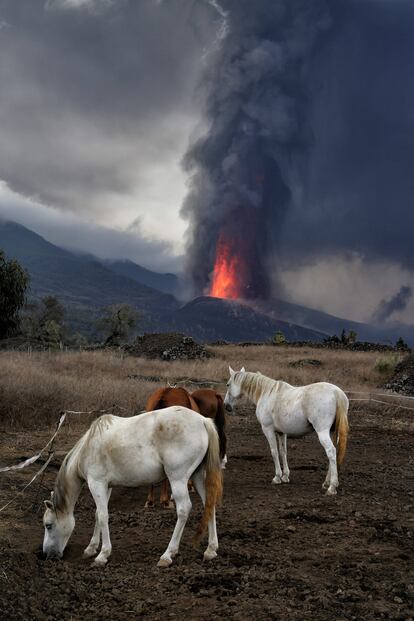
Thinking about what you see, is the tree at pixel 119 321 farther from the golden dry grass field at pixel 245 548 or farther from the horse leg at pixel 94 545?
the horse leg at pixel 94 545

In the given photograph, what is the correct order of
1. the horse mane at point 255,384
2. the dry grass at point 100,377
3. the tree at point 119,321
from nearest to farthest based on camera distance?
the horse mane at point 255,384, the dry grass at point 100,377, the tree at point 119,321

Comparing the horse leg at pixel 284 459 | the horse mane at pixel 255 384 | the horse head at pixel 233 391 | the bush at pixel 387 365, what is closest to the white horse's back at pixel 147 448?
the horse leg at pixel 284 459

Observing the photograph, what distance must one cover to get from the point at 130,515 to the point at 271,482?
2.95 metres

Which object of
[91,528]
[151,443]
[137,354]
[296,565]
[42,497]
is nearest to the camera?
[296,565]

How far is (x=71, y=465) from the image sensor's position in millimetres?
6270

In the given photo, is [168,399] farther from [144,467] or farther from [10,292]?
[10,292]

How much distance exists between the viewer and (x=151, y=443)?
5.93 m

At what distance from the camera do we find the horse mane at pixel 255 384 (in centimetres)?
1009

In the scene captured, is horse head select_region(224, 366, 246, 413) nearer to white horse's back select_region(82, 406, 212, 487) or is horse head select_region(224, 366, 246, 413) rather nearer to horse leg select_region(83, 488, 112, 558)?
white horse's back select_region(82, 406, 212, 487)

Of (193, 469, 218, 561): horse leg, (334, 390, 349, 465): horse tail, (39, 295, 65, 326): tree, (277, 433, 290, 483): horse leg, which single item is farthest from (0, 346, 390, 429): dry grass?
(39, 295, 65, 326): tree

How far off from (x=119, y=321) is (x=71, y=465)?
56.3 m

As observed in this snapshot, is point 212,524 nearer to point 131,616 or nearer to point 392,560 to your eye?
point 131,616

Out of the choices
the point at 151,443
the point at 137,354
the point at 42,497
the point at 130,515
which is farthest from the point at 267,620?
the point at 137,354

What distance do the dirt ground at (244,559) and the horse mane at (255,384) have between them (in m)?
1.54
